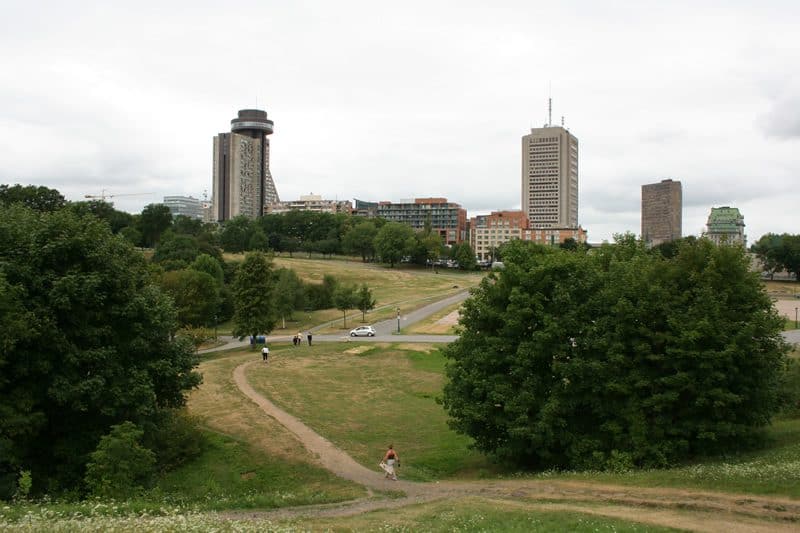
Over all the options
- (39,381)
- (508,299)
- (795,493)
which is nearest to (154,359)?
(39,381)

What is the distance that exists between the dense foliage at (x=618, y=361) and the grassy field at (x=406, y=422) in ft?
5.13

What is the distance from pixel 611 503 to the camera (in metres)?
16.2

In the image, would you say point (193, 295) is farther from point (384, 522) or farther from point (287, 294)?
point (384, 522)

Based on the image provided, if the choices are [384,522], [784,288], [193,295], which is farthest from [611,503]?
[784,288]

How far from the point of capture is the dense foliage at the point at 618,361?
72.7ft

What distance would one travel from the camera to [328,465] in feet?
77.8

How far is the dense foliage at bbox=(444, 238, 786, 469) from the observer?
873 inches

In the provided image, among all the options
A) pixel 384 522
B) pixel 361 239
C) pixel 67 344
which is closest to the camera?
pixel 384 522

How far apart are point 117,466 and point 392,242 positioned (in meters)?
121

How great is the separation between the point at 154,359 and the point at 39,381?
4.42 metres

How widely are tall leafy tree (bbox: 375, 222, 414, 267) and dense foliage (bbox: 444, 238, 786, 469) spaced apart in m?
112

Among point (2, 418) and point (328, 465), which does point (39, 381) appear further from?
point (328, 465)

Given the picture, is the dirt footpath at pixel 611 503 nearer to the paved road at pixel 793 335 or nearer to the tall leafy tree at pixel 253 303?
the tall leafy tree at pixel 253 303

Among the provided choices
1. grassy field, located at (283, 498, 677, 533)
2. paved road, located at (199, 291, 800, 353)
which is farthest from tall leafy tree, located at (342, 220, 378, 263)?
grassy field, located at (283, 498, 677, 533)
